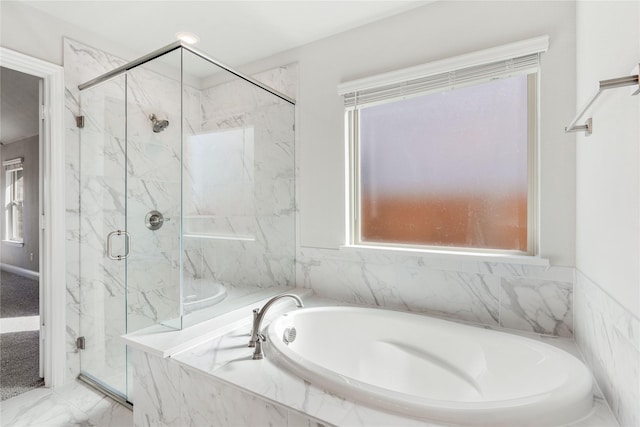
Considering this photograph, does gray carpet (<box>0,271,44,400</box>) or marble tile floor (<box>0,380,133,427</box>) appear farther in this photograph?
gray carpet (<box>0,271,44,400</box>)

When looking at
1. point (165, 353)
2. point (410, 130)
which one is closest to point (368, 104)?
point (410, 130)

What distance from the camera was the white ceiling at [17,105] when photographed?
2.91 metres

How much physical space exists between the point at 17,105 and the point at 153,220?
3.11 m

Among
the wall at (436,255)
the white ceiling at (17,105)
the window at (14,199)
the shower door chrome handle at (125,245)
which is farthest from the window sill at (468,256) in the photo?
the window at (14,199)

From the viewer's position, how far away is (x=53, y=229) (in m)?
2.06

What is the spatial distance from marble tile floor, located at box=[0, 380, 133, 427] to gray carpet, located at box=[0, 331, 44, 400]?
0.11 metres

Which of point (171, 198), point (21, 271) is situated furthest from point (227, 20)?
point (21, 271)

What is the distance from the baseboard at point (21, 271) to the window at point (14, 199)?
491 millimetres

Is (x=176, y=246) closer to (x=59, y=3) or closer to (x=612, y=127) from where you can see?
(x=59, y=3)

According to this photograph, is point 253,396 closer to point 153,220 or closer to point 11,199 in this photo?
point 153,220

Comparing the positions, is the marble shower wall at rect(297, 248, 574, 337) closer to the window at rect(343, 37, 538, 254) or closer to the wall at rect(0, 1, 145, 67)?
the window at rect(343, 37, 538, 254)

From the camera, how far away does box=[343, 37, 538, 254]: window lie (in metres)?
1.85

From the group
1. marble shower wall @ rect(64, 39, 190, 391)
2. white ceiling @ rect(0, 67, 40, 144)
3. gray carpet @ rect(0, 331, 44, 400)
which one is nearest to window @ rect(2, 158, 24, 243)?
white ceiling @ rect(0, 67, 40, 144)

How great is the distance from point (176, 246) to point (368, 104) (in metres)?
1.58
